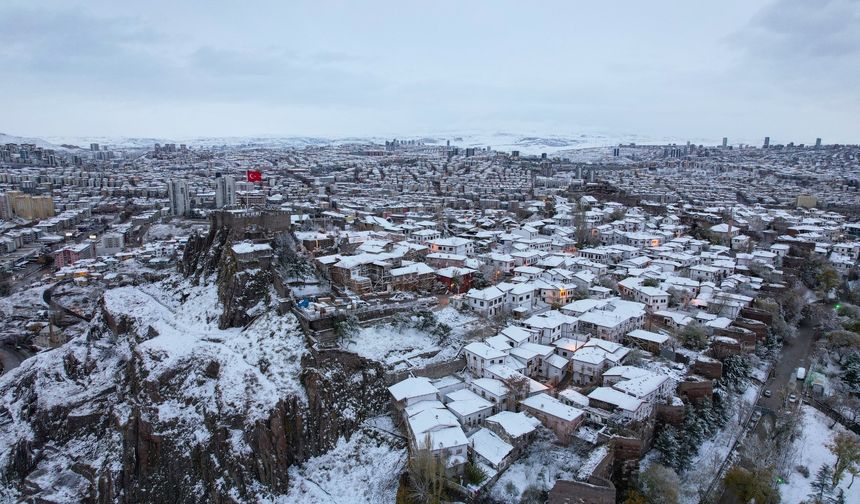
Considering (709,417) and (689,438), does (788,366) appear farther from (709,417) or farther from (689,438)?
(689,438)

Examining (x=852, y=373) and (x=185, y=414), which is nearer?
(x=185, y=414)

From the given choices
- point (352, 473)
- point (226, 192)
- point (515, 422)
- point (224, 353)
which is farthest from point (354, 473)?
point (226, 192)

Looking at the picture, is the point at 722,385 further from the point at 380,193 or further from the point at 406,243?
the point at 380,193

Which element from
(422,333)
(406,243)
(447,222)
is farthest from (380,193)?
(422,333)

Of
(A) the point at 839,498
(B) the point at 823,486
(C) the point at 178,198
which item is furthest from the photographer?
(C) the point at 178,198

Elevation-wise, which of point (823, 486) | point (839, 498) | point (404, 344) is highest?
point (404, 344)

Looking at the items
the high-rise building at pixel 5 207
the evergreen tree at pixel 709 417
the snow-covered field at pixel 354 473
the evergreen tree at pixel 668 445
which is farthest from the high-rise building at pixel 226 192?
the evergreen tree at pixel 709 417
